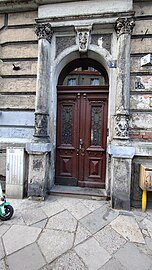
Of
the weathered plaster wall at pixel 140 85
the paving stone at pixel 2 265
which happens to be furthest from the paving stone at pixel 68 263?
the weathered plaster wall at pixel 140 85

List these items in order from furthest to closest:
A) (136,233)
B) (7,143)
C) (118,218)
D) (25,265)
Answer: (7,143) → (118,218) → (136,233) → (25,265)

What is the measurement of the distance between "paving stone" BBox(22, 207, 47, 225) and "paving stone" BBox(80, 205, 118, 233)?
30.4 inches

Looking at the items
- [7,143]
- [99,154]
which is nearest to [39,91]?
[7,143]

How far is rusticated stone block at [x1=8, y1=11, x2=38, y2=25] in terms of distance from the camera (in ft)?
12.9

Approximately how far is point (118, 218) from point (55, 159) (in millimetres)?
2053

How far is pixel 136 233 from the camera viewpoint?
2.56m

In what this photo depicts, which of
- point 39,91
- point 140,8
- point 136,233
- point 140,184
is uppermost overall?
point 140,8

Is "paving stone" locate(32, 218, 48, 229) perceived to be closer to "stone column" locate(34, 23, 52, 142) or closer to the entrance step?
the entrance step

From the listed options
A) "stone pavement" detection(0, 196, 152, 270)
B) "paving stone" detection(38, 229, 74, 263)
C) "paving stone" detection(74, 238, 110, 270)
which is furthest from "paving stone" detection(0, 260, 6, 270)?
"paving stone" detection(74, 238, 110, 270)

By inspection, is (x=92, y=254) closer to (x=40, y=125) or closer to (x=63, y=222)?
(x=63, y=222)

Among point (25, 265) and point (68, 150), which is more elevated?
point (68, 150)

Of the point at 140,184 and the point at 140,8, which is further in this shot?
the point at 140,8

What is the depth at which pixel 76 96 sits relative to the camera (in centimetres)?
414

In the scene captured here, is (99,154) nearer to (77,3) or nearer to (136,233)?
(136,233)
